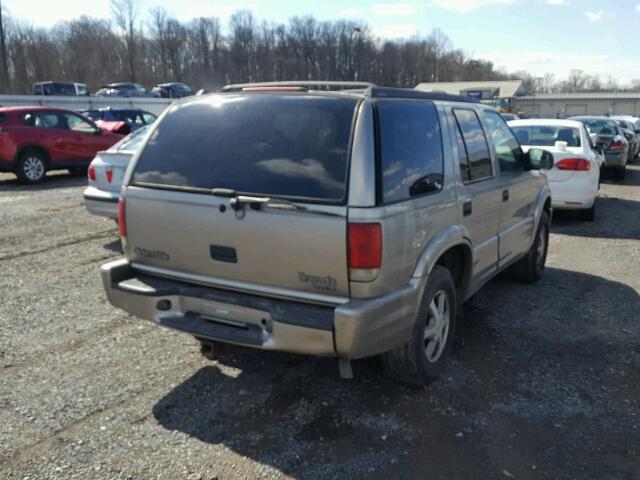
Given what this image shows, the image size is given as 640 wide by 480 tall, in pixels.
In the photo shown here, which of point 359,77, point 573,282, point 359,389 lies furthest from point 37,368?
point 359,77

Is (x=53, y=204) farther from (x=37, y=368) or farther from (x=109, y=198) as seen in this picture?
(x=37, y=368)

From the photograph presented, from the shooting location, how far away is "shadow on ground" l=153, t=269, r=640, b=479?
3064mm

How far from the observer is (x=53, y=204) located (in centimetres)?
1062

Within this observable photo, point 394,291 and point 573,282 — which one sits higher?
point 394,291

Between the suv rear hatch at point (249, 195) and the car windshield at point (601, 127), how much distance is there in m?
15.9

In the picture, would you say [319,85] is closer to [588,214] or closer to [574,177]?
[574,177]

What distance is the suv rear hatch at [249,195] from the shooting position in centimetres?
306

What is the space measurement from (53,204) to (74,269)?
15.8ft

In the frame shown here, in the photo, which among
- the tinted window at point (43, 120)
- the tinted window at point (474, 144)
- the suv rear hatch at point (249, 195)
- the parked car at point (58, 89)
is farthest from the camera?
the parked car at point (58, 89)

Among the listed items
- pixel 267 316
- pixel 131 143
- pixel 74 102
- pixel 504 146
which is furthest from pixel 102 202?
pixel 74 102

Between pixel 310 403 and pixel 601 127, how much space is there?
16541 mm

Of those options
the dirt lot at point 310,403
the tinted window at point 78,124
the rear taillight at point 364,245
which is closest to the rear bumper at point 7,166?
the tinted window at point 78,124

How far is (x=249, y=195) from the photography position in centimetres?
321

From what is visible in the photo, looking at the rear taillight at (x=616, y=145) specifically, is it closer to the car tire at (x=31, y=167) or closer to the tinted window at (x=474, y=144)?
the tinted window at (x=474, y=144)
